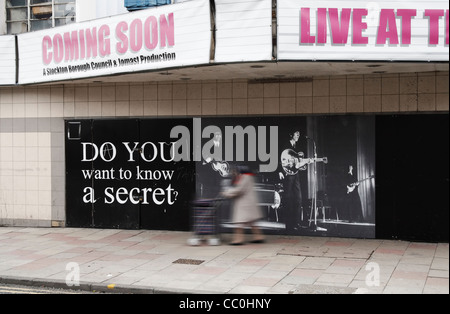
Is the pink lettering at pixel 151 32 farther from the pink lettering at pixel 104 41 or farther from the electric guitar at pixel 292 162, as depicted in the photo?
the electric guitar at pixel 292 162

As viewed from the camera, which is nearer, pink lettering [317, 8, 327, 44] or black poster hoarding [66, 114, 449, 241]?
pink lettering [317, 8, 327, 44]

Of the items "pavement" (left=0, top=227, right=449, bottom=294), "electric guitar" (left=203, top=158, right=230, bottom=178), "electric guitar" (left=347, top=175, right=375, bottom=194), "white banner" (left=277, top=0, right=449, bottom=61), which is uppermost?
"white banner" (left=277, top=0, right=449, bottom=61)

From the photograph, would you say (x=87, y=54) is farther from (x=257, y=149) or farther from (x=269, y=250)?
(x=269, y=250)

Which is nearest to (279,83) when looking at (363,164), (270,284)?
(363,164)

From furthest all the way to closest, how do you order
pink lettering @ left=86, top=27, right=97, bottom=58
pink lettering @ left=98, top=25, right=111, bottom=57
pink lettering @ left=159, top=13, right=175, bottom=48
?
pink lettering @ left=86, top=27, right=97, bottom=58
pink lettering @ left=98, top=25, right=111, bottom=57
pink lettering @ left=159, top=13, right=175, bottom=48

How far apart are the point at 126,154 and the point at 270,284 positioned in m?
6.46

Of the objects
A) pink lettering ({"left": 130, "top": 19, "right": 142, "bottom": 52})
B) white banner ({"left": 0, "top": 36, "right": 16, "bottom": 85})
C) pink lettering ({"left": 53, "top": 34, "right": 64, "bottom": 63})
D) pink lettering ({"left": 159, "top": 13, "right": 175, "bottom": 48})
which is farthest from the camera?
white banner ({"left": 0, "top": 36, "right": 16, "bottom": 85})

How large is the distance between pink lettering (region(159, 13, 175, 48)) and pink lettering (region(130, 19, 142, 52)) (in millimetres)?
596

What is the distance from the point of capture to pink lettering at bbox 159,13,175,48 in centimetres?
1166

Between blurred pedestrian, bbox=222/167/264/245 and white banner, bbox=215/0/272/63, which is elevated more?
white banner, bbox=215/0/272/63

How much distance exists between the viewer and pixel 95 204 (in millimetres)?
14977

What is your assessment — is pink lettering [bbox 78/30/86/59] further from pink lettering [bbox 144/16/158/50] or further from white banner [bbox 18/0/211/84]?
pink lettering [bbox 144/16/158/50]

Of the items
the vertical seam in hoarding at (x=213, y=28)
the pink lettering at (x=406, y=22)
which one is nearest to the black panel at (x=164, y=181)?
the vertical seam in hoarding at (x=213, y=28)

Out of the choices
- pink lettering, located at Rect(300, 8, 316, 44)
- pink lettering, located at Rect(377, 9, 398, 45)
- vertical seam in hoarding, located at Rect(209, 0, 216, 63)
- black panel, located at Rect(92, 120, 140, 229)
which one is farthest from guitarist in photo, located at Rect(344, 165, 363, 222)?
black panel, located at Rect(92, 120, 140, 229)
